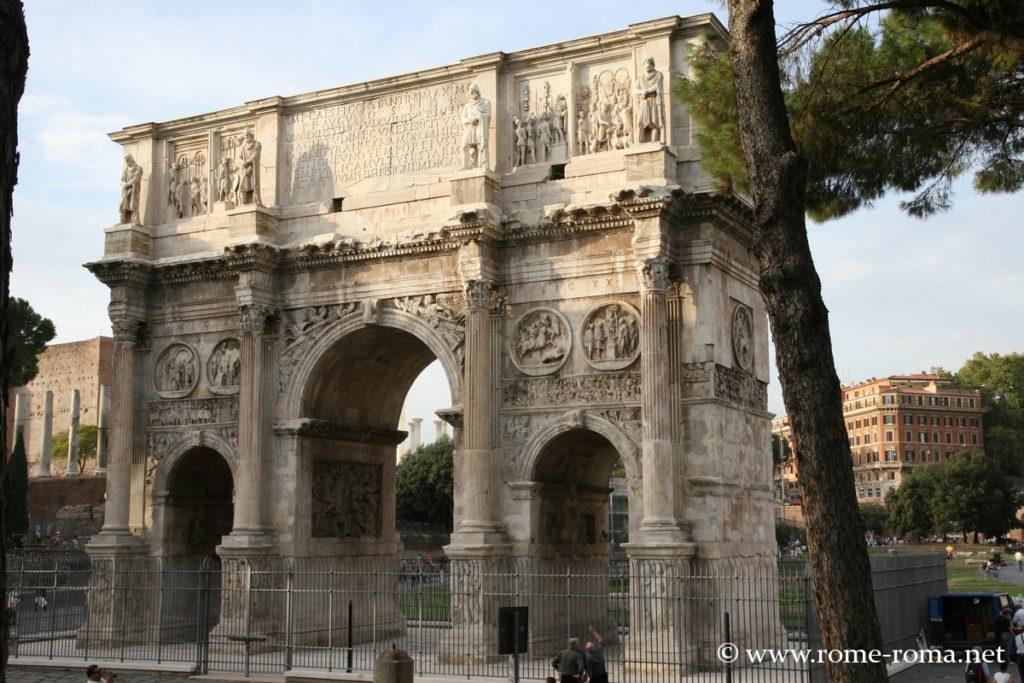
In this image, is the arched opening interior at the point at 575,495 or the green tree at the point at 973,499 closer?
the arched opening interior at the point at 575,495

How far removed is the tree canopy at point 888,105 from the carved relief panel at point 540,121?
6561mm

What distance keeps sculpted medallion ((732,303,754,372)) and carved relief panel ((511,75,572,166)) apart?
12.6 ft

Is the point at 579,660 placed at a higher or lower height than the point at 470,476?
lower

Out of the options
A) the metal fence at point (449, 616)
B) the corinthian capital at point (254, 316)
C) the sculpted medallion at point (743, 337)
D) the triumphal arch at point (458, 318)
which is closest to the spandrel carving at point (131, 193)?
the triumphal arch at point (458, 318)

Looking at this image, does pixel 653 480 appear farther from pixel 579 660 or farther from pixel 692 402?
pixel 579 660

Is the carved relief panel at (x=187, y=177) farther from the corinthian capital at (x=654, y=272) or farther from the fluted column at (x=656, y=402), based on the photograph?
the fluted column at (x=656, y=402)

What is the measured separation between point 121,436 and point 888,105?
49.6 ft

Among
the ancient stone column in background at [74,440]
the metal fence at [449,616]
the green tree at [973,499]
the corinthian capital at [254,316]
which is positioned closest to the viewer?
the metal fence at [449,616]

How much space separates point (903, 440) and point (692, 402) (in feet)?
250

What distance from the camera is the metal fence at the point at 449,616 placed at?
53.0 ft

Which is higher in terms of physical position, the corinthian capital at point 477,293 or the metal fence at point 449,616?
the corinthian capital at point 477,293

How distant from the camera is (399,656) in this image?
377 inches

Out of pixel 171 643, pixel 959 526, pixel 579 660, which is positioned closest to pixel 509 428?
pixel 579 660

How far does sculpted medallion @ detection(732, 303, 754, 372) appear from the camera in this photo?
1833 centimetres
